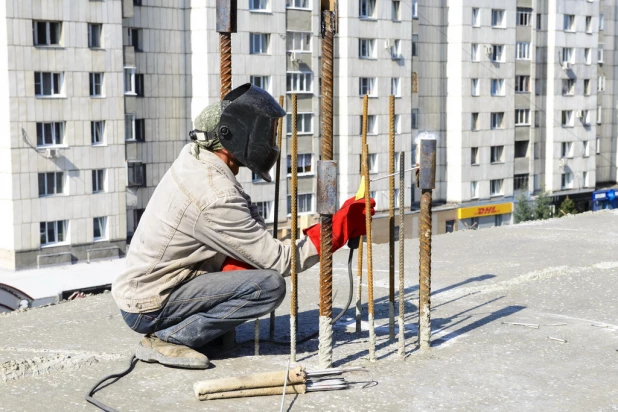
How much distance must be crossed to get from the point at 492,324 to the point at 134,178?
2806 cm

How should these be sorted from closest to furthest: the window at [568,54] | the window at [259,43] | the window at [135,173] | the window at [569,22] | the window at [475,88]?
the window at [135,173] → the window at [259,43] → the window at [475,88] → the window at [569,22] → the window at [568,54]

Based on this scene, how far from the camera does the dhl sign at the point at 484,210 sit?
1708 inches

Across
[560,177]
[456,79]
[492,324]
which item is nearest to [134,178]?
[456,79]

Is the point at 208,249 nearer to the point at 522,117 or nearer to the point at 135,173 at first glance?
the point at 135,173

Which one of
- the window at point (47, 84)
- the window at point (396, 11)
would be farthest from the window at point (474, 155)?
the window at point (47, 84)

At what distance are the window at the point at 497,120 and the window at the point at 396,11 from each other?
300 inches

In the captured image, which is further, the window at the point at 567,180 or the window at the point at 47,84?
the window at the point at 567,180

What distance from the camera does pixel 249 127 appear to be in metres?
5.44

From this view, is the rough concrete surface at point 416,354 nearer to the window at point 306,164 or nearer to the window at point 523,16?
the window at point 306,164

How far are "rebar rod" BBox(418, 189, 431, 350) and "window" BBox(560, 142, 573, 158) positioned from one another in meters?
44.9

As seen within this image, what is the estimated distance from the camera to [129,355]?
19.2 feet

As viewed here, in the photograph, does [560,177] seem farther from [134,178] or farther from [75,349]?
[75,349]

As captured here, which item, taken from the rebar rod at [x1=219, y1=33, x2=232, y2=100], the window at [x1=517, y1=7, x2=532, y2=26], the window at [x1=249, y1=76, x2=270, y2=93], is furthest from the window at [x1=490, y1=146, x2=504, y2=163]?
the rebar rod at [x1=219, y1=33, x2=232, y2=100]

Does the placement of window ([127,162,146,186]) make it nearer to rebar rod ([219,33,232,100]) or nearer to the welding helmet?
rebar rod ([219,33,232,100])
